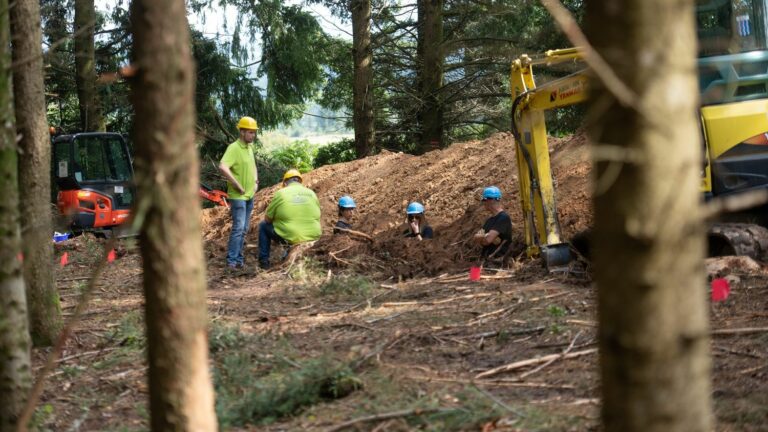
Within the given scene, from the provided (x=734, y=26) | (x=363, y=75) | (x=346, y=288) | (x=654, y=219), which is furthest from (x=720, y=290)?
(x=363, y=75)

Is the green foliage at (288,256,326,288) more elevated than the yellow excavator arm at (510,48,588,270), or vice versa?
the yellow excavator arm at (510,48,588,270)

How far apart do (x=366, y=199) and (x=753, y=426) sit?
41.7 feet

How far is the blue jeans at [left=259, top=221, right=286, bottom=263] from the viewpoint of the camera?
12.8 metres

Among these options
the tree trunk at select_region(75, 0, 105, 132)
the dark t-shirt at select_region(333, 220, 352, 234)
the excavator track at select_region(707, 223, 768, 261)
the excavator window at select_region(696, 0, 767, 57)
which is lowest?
the excavator track at select_region(707, 223, 768, 261)

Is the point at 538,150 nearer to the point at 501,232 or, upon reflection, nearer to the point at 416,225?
the point at 501,232

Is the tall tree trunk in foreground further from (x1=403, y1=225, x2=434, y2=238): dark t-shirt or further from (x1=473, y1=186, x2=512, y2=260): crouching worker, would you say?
(x1=403, y1=225, x2=434, y2=238): dark t-shirt

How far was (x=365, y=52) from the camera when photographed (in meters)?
21.0

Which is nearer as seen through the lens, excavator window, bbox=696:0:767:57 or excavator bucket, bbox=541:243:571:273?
excavator window, bbox=696:0:767:57

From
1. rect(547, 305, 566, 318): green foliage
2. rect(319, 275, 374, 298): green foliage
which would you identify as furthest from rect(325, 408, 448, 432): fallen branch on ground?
rect(319, 275, 374, 298): green foliage

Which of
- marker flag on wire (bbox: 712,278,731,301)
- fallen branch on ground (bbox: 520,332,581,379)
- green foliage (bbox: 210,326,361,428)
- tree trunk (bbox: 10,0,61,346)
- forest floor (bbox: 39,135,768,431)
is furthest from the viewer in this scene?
marker flag on wire (bbox: 712,278,731,301)

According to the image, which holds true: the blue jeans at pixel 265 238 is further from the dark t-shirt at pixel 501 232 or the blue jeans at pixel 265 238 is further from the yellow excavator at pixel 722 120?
the yellow excavator at pixel 722 120

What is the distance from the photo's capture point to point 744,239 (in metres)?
9.28

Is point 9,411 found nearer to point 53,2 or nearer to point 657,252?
point 657,252

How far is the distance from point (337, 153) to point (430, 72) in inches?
197
